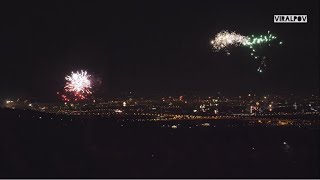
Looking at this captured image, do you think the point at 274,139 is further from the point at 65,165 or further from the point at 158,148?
the point at 65,165

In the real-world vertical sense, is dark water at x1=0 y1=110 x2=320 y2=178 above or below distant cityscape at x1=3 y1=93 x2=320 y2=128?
below

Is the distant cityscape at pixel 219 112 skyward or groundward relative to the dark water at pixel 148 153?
skyward

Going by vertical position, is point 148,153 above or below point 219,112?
below

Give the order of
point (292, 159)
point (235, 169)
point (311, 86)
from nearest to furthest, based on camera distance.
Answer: point (235, 169) → point (292, 159) → point (311, 86)

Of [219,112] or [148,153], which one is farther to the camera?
[219,112]

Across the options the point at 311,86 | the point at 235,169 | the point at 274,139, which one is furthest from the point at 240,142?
the point at 311,86

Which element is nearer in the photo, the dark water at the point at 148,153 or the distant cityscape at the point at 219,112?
the dark water at the point at 148,153

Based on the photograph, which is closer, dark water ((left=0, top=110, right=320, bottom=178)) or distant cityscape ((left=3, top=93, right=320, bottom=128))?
dark water ((left=0, top=110, right=320, bottom=178))

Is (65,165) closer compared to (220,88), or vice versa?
(65,165)
